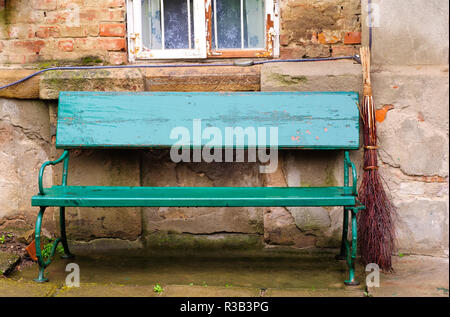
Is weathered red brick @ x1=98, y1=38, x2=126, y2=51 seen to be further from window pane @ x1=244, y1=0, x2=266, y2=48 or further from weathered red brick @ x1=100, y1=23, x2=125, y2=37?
window pane @ x1=244, y1=0, x2=266, y2=48

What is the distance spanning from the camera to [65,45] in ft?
11.1

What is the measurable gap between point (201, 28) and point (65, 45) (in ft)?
3.18

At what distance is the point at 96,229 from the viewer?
3338 millimetres

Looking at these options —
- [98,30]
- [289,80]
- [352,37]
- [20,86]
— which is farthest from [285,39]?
[20,86]

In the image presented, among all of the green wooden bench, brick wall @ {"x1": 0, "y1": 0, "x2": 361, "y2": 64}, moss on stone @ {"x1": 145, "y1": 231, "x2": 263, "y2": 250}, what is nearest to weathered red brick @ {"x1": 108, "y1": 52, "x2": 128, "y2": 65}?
brick wall @ {"x1": 0, "y1": 0, "x2": 361, "y2": 64}

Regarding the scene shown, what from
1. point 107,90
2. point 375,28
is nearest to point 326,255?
point 375,28

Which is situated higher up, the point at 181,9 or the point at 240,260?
the point at 181,9

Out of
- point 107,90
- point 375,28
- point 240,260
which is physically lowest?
point 240,260

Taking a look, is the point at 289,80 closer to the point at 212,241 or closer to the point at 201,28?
the point at 201,28

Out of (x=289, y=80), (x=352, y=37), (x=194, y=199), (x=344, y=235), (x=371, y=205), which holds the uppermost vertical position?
(x=352, y=37)

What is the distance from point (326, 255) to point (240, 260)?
0.59 m

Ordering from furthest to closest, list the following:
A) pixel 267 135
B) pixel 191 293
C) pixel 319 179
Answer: pixel 319 179, pixel 267 135, pixel 191 293

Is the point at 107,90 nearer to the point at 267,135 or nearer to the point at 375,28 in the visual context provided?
the point at 267,135

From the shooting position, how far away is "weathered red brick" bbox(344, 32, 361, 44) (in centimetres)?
331
